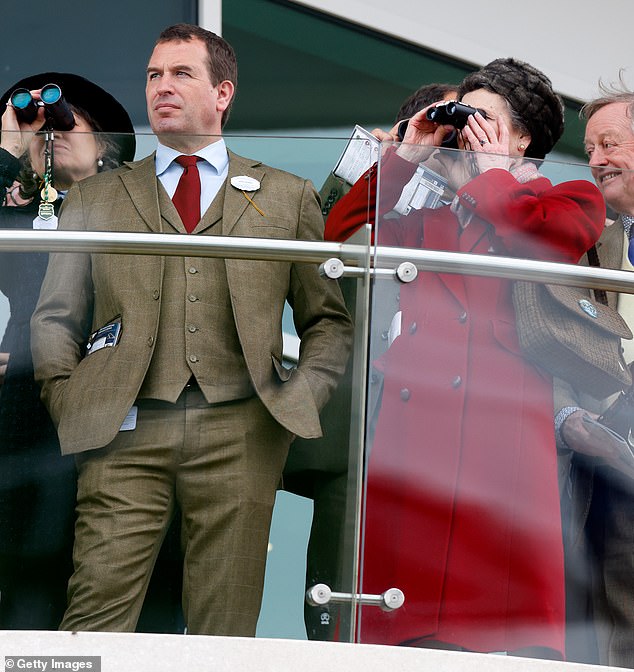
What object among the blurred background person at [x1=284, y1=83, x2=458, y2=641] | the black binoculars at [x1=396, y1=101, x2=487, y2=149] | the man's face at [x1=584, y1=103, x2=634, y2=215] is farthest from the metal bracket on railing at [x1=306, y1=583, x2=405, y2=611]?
the man's face at [x1=584, y1=103, x2=634, y2=215]

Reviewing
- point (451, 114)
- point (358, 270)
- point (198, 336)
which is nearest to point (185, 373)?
point (198, 336)

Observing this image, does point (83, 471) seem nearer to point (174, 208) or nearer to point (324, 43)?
point (174, 208)

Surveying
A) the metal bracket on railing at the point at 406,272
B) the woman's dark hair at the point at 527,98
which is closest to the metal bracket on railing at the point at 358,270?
the metal bracket on railing at the point at 406,272

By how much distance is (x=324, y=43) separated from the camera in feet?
24.4

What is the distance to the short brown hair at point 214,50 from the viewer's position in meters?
4.30

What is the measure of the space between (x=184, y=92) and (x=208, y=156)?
0.57 m

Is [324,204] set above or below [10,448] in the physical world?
above

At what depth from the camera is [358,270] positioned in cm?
356

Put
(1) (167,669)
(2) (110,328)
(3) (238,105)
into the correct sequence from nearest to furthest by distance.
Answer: (1) (167,669) → (2) (110,328) → (3) (238,105)

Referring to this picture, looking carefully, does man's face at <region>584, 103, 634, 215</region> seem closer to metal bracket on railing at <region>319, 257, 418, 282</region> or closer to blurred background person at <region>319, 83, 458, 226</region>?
blurred background person at <region>319, 83, 458, 226</region>

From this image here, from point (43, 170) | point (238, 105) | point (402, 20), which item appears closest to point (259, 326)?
point (43, 170)

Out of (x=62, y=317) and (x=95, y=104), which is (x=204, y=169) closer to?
(x=62, y=317)

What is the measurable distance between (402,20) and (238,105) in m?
0.98

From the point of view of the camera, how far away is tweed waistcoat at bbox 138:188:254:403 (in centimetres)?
353
